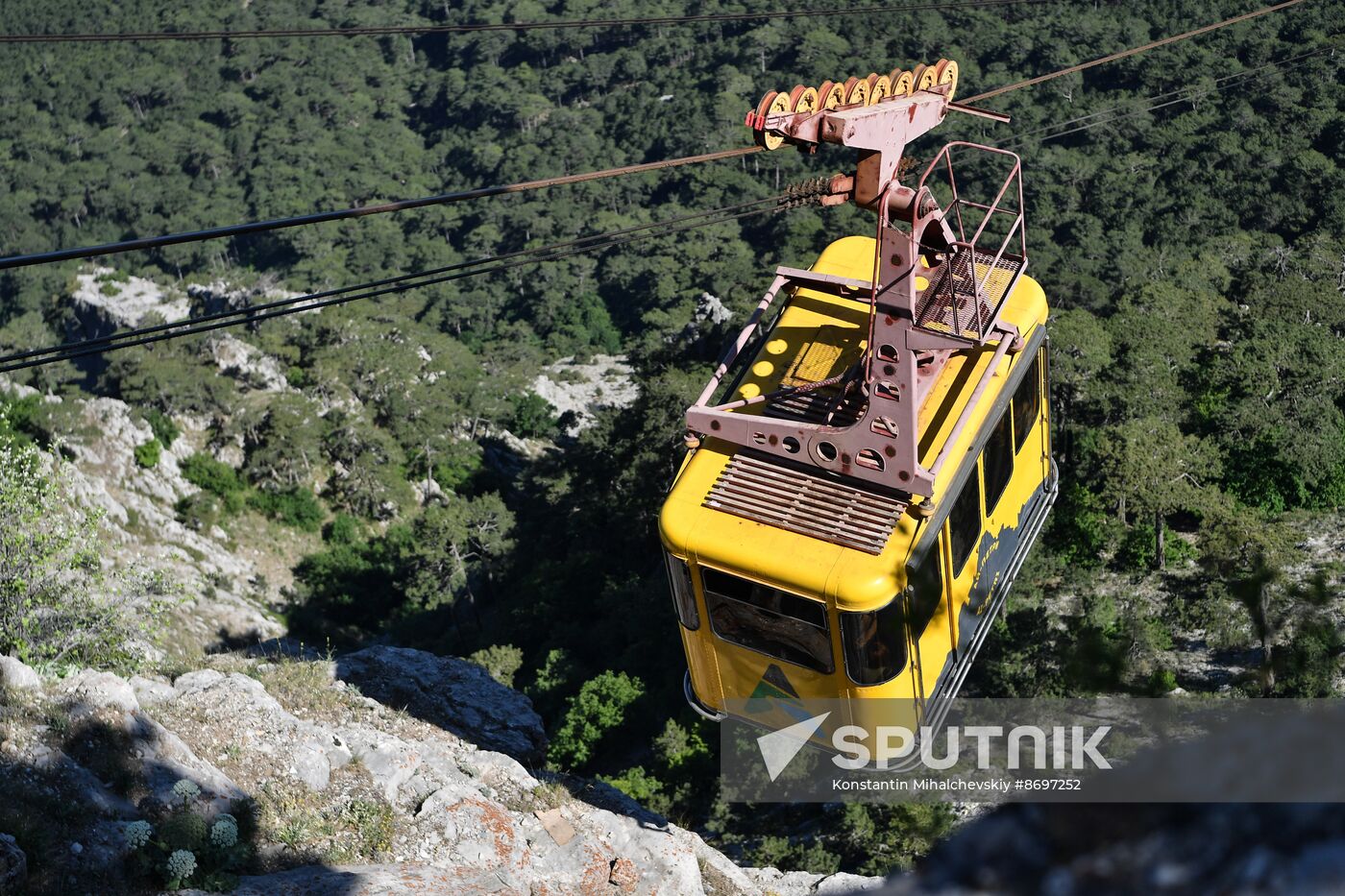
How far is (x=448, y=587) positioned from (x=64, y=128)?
3390 inches

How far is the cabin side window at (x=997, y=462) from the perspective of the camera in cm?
1018

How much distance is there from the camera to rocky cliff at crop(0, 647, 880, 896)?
952 centimetres

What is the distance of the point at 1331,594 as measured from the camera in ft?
14.5

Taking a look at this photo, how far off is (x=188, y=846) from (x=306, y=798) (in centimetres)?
149

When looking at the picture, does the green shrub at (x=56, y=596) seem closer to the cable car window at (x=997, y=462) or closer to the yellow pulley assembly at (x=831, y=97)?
the cable car window at (x=997, y=462)

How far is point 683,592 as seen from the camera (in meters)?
9.52

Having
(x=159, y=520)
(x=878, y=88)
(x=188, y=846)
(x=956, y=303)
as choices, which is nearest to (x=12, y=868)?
(x=188, y=846)

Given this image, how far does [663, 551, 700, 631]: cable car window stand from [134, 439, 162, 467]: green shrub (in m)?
29.4

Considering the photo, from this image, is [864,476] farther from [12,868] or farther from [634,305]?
[634,305]

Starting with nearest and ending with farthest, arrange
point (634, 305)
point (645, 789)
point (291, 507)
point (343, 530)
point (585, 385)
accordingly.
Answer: point (645, 789), point (291, 507), point (343, 530), point (585, 385), point (634, 305)

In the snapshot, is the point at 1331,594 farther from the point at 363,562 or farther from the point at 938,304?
the point at 363,562

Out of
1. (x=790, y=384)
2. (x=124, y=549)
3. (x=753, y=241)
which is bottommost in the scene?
(x=753, y=241)

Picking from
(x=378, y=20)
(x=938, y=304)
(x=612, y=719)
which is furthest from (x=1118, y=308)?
(x=378, y=20)

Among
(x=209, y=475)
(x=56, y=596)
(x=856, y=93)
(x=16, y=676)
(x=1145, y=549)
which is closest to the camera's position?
(x=856, y=93)
